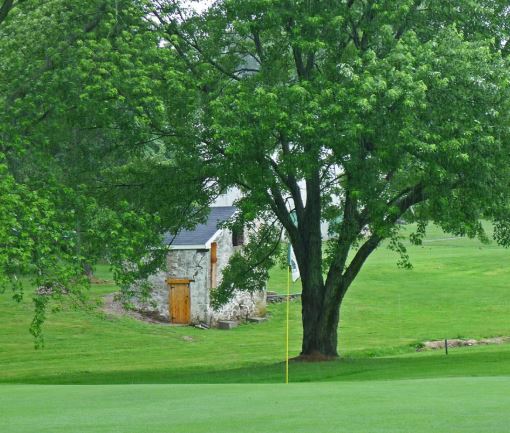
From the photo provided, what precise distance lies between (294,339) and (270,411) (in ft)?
111

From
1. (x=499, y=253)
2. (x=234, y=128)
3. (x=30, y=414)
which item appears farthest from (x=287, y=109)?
(x=499, y=253)

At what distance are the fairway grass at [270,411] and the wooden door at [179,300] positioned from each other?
111 ft

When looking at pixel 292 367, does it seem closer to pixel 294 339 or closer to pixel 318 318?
pixel 318 318

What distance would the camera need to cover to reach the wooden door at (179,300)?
4928 centimetres

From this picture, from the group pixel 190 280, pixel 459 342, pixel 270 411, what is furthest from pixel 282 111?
pixel 190 280

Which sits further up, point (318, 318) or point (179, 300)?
point (179, 300)

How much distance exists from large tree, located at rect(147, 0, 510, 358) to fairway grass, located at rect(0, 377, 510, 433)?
8.87 meters

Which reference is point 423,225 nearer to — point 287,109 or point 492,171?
point 492,171

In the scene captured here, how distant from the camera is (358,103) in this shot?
2223 centimetres

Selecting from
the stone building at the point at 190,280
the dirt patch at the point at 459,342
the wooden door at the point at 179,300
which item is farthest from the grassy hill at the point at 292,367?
the stone building at the point at 190,280

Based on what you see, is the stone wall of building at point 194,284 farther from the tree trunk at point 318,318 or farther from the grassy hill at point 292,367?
the tree trunk at point 318,318

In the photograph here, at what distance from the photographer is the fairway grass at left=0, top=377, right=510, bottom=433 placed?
9.74 meters

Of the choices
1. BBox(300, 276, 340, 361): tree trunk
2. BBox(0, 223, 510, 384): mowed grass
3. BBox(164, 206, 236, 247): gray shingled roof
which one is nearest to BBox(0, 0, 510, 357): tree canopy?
BBox(300, 276, 340, 361): tree trunk

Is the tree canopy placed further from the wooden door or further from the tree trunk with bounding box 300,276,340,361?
the wooden door
